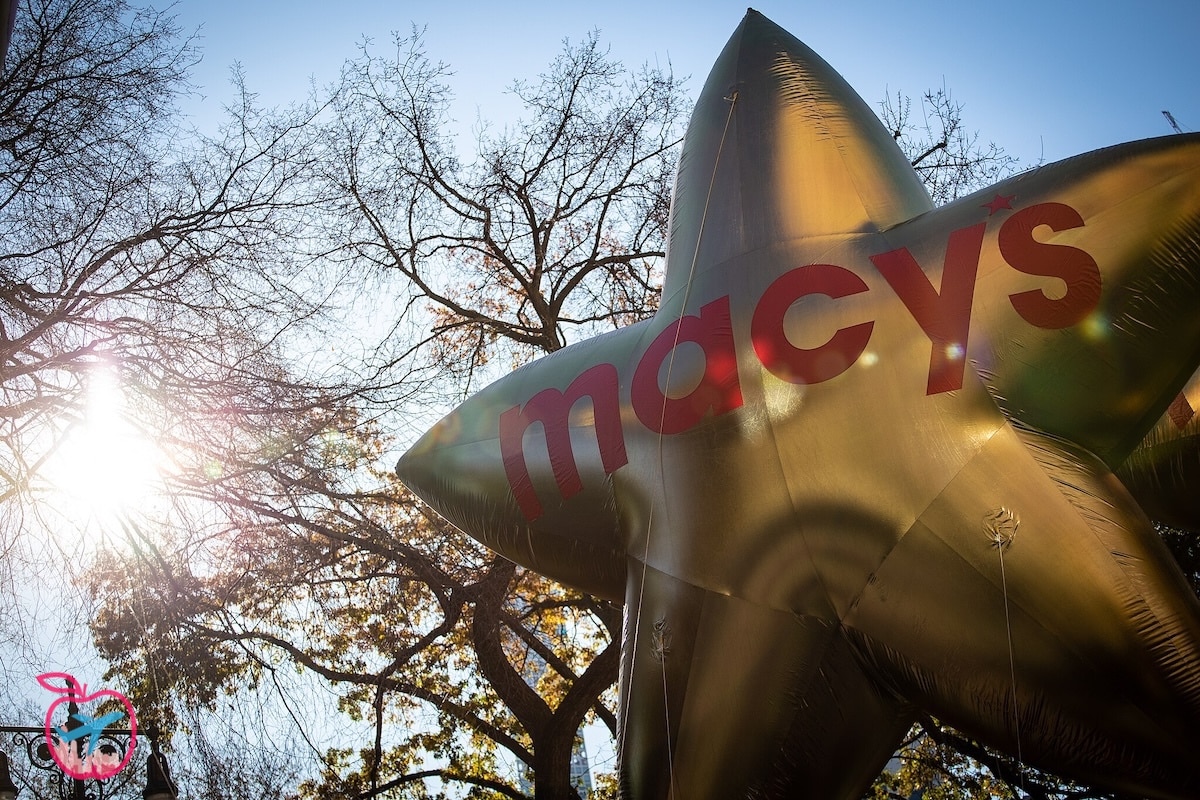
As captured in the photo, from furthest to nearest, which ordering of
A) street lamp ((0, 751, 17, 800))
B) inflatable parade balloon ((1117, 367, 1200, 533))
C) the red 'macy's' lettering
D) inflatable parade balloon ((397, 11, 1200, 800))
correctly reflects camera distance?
street lamp ((0, 751, 17, 800)), inflatable parade balloon ((1117, 367, 1200, 533)), the red 'macy's' lettering, inflatable parade balloon ((397, 11, 1200, 800))

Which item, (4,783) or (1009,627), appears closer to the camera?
(1009,627)

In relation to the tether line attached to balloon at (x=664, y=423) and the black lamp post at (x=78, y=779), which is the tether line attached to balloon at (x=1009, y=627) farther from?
the black lamp post at (x=78, y=779)

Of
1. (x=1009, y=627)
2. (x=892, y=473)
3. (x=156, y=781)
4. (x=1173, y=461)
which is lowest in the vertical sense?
(x=1009, y=627)

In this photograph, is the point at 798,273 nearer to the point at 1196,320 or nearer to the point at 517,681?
the point at 1196,320

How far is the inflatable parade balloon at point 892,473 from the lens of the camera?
2574 millimetres

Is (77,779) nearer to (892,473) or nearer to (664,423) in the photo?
(664,423)

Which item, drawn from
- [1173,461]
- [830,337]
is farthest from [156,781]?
[1173,461]

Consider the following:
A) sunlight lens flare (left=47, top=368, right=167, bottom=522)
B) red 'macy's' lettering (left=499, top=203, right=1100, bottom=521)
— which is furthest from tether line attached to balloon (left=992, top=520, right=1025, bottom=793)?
sunlight lens flare (left=47, top=368, right=167, bottom=522)

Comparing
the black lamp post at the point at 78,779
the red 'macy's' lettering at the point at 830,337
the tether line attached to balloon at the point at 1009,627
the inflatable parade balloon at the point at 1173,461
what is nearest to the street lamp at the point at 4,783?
the black lamp post at the point at 78,779

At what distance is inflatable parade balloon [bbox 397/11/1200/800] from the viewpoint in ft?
8.45

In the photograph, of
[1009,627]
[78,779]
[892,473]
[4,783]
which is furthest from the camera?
[78,779]

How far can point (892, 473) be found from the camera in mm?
2789

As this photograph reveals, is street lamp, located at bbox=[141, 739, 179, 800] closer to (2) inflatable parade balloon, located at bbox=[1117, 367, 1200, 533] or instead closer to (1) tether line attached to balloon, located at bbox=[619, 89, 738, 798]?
(1) tether line attached to balloon, located at bbox=[619, 89, 738, 798]

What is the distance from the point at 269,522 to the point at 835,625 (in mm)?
3868
